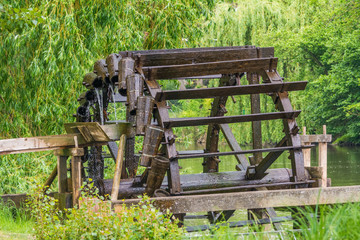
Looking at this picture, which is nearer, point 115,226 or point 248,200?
point 115,226

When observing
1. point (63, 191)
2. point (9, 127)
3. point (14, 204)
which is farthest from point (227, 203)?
point (9, 127)

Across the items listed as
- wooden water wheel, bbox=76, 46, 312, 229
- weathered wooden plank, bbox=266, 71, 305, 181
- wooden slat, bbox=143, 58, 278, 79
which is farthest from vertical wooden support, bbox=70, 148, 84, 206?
weathered wooden plank, bbox=266, 71, 305, 181

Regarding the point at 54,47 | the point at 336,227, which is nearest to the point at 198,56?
the point at 54,47

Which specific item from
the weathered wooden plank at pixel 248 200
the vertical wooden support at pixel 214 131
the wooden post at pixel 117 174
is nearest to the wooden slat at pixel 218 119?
the wooden post at pixel 117 174

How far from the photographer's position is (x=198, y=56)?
24.7 feet

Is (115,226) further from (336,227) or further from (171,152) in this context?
(171,152)

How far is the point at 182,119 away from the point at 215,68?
1150 millimetres

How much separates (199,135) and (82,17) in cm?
3046

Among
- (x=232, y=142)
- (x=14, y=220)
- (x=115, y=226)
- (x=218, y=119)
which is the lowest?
(x=14, y=220)

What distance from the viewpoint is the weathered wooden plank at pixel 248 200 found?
182 inches

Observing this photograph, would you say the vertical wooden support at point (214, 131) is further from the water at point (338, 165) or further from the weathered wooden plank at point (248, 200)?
the water at point (338, 165)

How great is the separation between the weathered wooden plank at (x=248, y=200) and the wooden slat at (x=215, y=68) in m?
2.52

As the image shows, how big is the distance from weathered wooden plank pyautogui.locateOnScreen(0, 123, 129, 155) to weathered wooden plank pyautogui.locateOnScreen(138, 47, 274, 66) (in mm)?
1183

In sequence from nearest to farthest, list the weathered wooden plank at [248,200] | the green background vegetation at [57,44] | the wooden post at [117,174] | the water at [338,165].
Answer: the weathered wooden plank at [248,200] → the wooden post at [117,174] → the green background vegetation at [57,44] → the water at [338,165]
